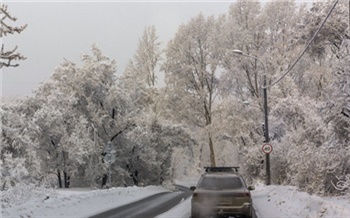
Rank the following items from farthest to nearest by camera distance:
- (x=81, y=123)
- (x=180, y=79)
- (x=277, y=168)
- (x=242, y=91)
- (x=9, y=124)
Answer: (x=180, y=79)
(x=242, y=91)
(x=81, y=123)
(x=277, y=168)
(x=9, y=124)

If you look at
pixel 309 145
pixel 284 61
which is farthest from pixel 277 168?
pixel 309 145

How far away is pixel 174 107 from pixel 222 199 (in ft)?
103

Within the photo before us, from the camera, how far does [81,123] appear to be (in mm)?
34219

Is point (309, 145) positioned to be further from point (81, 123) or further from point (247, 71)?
point (81, 123)

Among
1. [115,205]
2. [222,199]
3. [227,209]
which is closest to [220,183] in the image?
[222,199]

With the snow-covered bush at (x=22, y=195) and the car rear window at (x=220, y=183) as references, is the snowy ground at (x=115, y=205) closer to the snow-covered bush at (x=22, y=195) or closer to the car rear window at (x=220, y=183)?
the snow-covered bush at (x=22, y=195)

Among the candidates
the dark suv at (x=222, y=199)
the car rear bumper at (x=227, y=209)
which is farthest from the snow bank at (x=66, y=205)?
the car rear bumper at (x=227, y=209)

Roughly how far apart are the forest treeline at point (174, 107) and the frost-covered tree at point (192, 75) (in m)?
0.10

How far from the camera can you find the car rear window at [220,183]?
12.1 m

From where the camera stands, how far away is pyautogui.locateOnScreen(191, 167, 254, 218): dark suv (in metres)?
11.8

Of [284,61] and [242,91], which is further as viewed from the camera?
[242,91]

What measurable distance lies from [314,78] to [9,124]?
75.3 feet

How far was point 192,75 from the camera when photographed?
138 ft

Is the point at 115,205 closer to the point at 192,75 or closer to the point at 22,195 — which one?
the point at 22,195
